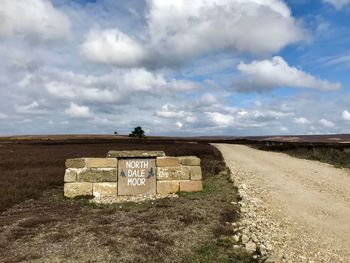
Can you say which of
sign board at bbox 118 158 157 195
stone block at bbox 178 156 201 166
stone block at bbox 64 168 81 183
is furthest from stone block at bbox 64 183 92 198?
stone block at bbox 178 156 201 166

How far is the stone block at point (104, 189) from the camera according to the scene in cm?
1471

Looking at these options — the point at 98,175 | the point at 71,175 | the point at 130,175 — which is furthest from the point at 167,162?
the point at 71,175

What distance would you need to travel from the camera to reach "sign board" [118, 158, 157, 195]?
49.0 ft

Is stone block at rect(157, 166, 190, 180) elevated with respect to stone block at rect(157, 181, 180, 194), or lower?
elevated

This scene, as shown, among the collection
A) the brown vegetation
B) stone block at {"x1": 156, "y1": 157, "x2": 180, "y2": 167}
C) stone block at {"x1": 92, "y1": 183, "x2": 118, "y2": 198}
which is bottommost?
the brown vegetation

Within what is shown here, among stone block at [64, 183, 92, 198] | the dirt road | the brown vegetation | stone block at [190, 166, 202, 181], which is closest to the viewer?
the brown vegetation

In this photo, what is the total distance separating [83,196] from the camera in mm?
14570

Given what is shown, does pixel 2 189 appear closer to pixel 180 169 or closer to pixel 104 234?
pixel 180 169

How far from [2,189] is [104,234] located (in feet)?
28.5

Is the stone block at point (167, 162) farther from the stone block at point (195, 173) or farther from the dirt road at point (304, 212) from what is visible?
the dirt road at point (304, 212)

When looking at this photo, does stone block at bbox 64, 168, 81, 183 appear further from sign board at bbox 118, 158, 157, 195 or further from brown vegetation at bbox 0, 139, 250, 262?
sign board at bbox 118, 158, 157, 195

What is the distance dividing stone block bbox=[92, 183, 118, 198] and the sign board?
0.61ft

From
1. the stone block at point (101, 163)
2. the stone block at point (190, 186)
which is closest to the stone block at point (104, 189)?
the stone block at point (101, 163)

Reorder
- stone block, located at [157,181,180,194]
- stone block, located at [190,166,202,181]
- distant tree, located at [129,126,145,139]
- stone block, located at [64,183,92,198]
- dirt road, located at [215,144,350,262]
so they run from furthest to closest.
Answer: distant tree, located at [129,126,145,139] < stone block, located at [190,166,202,181] < stone block, located at [157,181,180,194] < stone block, located at [64,183,92,198] < dirt road, located at [215,144,350,262]
